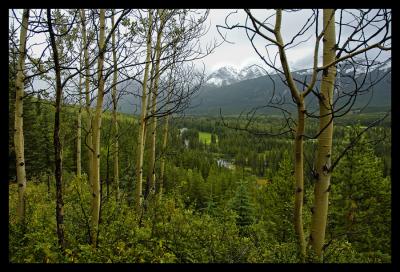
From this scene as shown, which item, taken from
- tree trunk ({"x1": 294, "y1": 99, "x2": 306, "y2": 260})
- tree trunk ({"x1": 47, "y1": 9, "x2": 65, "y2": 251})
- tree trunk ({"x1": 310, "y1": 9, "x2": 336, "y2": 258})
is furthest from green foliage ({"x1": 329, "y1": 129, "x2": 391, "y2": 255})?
A: tree trunk ({"x1": 47, "y1": 9, "x2": 65, "y2": 251})

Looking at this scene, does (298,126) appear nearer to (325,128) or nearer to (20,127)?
(325,128)

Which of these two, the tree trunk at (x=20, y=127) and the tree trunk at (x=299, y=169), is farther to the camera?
the tree trunk at (x=20, y=127)

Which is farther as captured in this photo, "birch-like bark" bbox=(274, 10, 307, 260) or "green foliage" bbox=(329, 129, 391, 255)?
"green foliage" bbox=(329, 129, 391, 255)

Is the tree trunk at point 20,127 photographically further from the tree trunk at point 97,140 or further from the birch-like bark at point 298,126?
the birch-like bark at point 298,126

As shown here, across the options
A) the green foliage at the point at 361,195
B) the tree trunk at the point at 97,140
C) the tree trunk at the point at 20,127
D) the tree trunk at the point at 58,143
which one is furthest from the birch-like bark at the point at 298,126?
the green foliage at the point at 361,195

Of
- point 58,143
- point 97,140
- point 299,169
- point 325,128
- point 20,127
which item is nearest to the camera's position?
point 325,128

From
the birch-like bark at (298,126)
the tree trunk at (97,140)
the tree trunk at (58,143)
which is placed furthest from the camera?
the tree trunk at (97,140)

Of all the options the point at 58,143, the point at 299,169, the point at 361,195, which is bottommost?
the point at 361,195

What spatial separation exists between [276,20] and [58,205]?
3.23 m

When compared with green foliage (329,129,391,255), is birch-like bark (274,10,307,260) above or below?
above

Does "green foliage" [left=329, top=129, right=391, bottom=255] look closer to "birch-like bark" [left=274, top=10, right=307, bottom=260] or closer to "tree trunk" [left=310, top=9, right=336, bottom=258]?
"birch-like bark" [left=274, top=10, right=307, bottom=260]

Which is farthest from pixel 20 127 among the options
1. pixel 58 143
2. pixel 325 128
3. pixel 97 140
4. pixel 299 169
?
pixel 325 128
